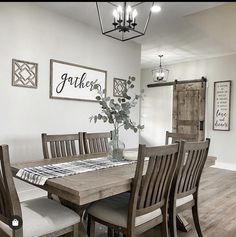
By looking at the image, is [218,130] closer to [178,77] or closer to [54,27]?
[178,77]

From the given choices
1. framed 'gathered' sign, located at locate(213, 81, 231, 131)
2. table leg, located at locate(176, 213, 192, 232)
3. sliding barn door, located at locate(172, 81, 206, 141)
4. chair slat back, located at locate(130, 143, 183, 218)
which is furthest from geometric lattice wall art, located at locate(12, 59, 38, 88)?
framed 'gathered' sign, located at locate(213, 81, 231, 131)

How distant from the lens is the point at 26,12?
10.3 feet

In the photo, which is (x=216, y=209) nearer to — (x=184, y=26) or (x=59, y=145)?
(x=59, y=145)

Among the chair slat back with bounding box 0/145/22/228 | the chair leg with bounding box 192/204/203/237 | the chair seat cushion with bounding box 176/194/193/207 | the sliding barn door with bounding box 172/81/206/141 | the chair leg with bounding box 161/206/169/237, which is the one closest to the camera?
the chair slat back with bounding box 0/145/22/228

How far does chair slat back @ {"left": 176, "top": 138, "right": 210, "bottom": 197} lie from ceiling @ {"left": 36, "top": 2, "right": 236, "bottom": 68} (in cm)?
196

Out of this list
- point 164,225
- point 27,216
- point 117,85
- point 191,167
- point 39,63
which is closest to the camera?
point 27,216

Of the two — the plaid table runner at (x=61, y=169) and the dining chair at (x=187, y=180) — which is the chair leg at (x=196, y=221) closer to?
the dining chair at (x=187, y=180)

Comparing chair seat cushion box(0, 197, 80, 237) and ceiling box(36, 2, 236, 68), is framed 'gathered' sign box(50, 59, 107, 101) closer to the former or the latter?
ceiling box(36, 2, 236, 68)

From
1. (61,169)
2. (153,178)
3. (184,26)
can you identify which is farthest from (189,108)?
(61,169)

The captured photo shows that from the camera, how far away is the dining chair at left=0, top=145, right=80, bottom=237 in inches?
54.4

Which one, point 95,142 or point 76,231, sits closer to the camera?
point 76,231

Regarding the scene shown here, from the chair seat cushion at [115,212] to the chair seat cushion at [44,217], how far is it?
18 centimetres

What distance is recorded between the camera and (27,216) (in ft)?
5.06

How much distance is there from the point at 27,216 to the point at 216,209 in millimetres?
2430
